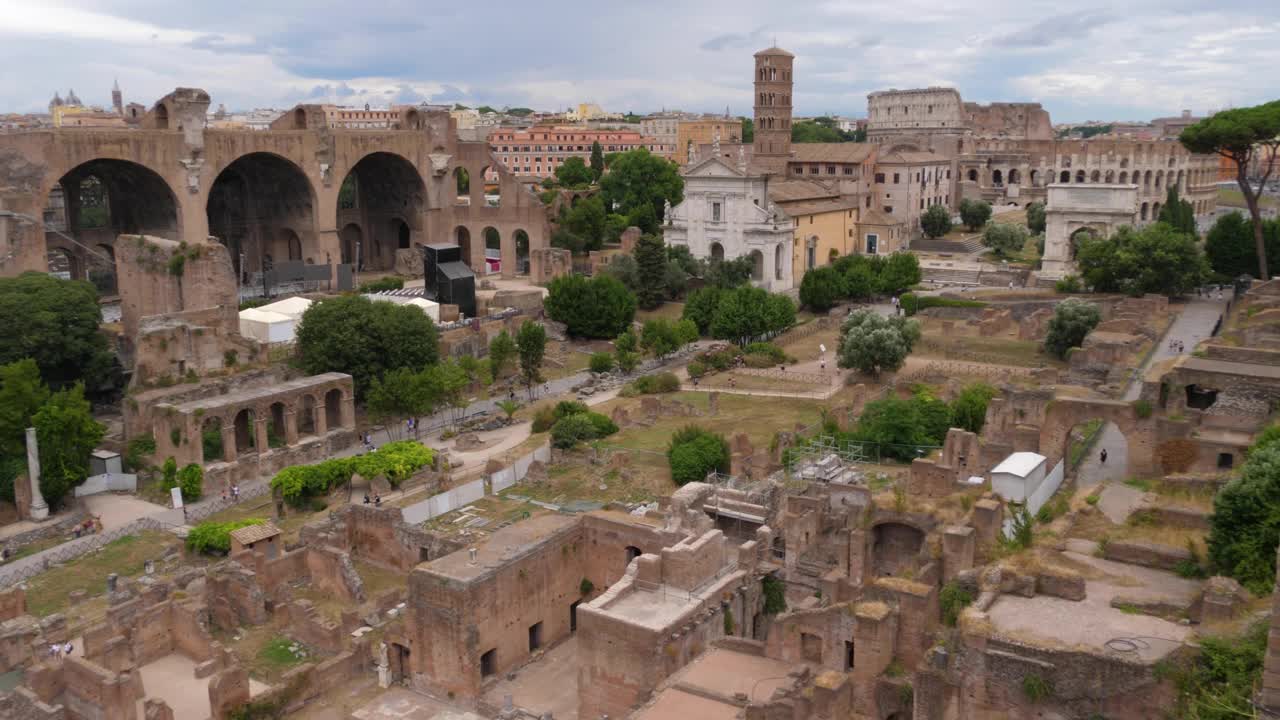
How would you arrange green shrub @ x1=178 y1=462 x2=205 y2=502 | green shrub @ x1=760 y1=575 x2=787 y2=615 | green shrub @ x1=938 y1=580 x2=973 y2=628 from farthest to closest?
green shrub @ x1=178 y1=462 x2=205 y2=502, green shrub @ x1=760 y1=575 x2=787 y2=615, green shrub @ x1=938 y1=580 x2=973 y2=628

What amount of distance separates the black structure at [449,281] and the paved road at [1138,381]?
3287cm

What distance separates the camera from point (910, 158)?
258 ft

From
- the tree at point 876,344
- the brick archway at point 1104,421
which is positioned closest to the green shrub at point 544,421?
the tree at point 876,344

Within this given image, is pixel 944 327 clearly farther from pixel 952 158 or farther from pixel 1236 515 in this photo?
pixel 952 158

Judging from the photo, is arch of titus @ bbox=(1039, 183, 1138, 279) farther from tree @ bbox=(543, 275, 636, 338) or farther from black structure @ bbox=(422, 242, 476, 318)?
black structure @ bbox=(422, 242, 476, 318)

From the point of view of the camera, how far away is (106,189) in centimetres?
5916

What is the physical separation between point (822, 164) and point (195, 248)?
145 ft

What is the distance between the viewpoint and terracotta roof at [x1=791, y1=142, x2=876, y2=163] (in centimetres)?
7356

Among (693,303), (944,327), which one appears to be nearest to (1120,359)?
(944,327)

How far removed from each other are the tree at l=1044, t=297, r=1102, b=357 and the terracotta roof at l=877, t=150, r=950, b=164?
35.7m

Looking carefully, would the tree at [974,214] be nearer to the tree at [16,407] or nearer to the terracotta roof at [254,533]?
the terracotta roof at [254,533]

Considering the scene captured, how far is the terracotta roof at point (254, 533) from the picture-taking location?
2852 centimetres

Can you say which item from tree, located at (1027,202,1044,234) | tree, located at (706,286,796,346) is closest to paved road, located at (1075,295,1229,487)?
tree, located at (706,286,796,346)

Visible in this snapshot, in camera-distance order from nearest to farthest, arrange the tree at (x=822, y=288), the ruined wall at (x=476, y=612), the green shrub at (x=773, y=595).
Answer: the ruined wall at (x=476, y=612) → the green shrub at (x=773, y=595) → the tree at (x=822, y=288)
